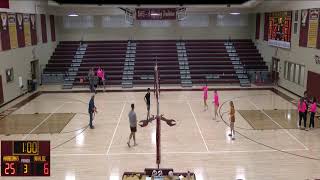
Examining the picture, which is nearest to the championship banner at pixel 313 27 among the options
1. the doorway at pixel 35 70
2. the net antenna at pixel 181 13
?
the net antenna at pixel 181 13

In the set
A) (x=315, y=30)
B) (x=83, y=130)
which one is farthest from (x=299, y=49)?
(x=83, y=130)

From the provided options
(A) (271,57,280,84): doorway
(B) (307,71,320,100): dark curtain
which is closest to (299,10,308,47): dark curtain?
(B) (307,71,320,100): dark curtain

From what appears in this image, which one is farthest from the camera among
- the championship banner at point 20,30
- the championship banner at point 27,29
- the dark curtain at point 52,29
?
the dark curtain at point 52,29

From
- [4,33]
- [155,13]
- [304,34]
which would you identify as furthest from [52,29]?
[304,34]

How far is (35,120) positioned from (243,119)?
417 inches

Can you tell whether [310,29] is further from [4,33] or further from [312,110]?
[4,33]

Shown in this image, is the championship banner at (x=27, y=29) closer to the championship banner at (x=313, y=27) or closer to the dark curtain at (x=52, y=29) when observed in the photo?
the dark curtain at (x=52, y=29)

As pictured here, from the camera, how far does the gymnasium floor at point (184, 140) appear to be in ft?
41.8

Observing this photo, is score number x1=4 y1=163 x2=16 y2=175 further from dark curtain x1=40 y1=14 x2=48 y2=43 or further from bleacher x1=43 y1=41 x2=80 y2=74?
dark curtain x1=40 y1=14 x2=48 y2=43

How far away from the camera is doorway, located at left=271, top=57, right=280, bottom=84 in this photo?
28.2m

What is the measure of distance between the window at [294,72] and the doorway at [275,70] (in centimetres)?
169

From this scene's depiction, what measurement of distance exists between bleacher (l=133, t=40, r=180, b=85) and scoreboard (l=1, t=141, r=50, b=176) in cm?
2003

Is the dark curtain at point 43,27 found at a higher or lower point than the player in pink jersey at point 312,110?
higher

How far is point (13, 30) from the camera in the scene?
23875 millimetres
